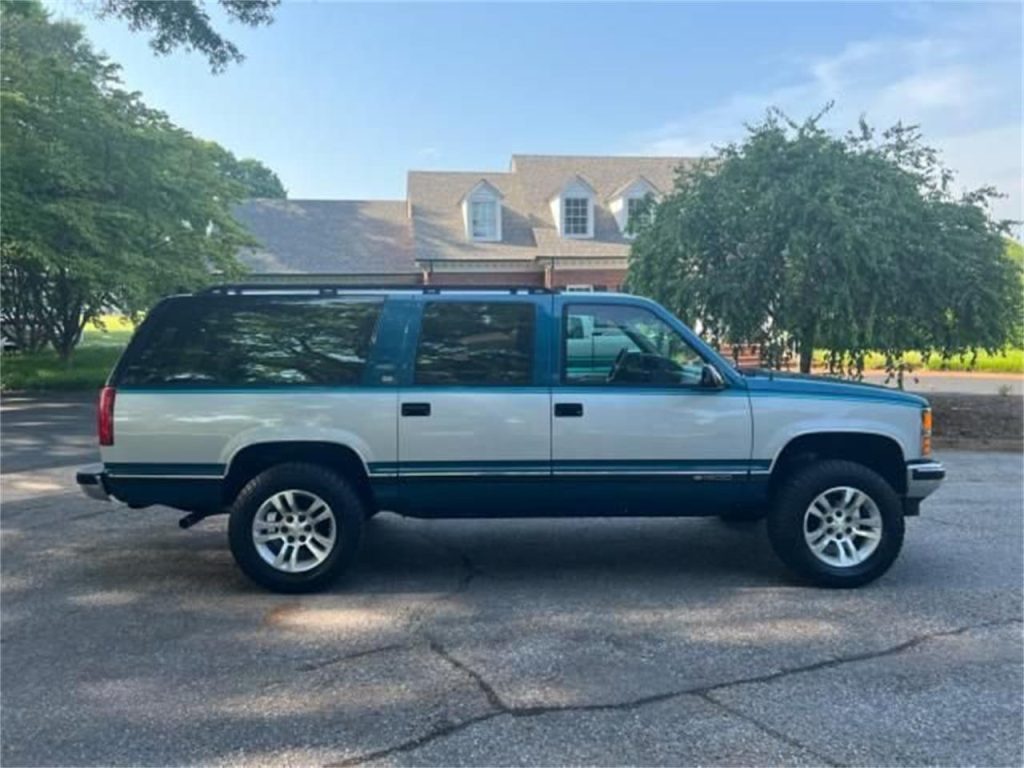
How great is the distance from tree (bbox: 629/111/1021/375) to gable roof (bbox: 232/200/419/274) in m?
19.1

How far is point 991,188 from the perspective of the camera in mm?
11898

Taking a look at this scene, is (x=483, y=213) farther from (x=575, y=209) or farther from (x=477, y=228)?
(x=575, y=209)

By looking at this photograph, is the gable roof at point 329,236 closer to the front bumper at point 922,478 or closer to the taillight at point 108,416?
the taillight at point 108,416

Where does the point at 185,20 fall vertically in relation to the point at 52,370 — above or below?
above

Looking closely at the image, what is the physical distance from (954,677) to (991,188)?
10720 mm

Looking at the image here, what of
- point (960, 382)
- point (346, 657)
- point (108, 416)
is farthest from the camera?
point (960, 382)

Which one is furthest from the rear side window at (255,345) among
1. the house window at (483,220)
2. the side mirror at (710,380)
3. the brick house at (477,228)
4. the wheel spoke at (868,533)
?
the house window at (483,220)

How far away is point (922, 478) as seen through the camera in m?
5.08

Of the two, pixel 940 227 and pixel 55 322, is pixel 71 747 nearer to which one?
pixel 940 227

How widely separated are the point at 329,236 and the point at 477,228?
243 inches

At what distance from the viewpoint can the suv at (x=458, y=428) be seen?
16.1ft

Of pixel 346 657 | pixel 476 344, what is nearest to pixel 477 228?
pixel 476 344

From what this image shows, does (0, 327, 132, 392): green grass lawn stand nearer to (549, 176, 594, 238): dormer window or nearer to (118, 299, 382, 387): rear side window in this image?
(118, 299, 382, 387): rear side window

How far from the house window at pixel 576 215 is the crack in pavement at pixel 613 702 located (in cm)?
2742
